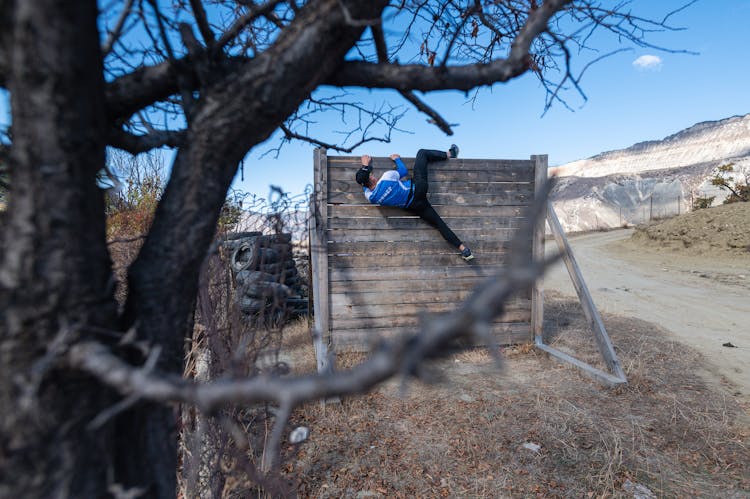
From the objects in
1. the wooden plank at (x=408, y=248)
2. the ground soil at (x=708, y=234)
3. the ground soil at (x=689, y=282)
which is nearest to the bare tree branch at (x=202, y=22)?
the ground soil at (x=689, y=282)

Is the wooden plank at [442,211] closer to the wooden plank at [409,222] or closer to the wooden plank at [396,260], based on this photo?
the wooden plank at [409,222]

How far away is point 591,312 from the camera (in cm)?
439

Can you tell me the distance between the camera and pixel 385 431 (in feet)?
10.9

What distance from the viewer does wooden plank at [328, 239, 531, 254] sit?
4.76 m

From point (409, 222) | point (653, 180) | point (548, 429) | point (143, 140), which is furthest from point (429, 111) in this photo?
point (653, 180)

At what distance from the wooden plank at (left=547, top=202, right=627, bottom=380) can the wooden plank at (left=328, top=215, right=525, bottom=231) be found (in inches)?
18.2

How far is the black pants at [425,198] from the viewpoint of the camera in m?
4.69

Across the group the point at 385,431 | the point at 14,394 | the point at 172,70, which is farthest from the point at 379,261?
the point at 14,394

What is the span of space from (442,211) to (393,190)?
0.74 meters

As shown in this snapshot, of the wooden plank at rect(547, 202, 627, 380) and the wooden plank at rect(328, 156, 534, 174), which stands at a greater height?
the wooden plank at rect(328, 156, 534, 174)

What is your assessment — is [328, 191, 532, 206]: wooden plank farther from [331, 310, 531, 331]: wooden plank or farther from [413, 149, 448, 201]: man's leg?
[331, 310, 531, 331]: wooden plank

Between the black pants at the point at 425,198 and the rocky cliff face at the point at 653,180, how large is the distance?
325 inches

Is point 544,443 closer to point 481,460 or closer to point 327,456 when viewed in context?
point 481,460

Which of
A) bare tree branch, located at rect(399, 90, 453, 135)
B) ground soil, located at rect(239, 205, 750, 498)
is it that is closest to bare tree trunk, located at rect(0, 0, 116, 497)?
bare tree branch, located at rect(399, 90, 453, 135)
